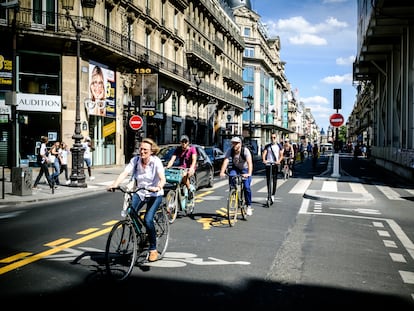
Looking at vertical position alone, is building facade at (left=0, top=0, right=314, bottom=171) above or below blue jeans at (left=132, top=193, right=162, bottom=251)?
above

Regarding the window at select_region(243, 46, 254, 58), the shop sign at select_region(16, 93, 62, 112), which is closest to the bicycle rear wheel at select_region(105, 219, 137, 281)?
the shop sign at select_region(16, 93, 62, 112)

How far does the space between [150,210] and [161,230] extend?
0.69 meters

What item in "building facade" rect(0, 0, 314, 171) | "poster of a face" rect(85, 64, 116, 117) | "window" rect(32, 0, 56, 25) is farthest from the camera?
"poster of a face" rect(85, 64, 116, 117)

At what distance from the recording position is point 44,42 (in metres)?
24.0

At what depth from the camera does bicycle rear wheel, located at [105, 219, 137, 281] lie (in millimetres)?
5047

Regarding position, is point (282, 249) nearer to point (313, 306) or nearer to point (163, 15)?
point (313, 306)

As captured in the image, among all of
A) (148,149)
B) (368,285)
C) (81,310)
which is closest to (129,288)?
(81,310)

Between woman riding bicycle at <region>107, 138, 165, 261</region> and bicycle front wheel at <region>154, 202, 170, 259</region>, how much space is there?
37cm

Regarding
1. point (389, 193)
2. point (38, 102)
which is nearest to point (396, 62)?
point (389, 193)

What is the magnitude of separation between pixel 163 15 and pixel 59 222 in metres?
32.2

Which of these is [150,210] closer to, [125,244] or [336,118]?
[125,244]

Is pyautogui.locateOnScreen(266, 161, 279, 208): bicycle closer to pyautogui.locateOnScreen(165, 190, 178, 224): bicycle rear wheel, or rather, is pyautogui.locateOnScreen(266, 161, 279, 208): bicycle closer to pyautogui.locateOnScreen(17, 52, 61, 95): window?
pyautogui.locateOnScreen(165, 190, 178, 224): bicycle rear wheel

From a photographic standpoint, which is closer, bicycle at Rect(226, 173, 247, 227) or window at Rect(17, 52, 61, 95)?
bicycle at Rect(226, 173, 247, 227)

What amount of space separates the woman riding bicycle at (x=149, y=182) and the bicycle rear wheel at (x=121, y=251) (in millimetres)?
373
